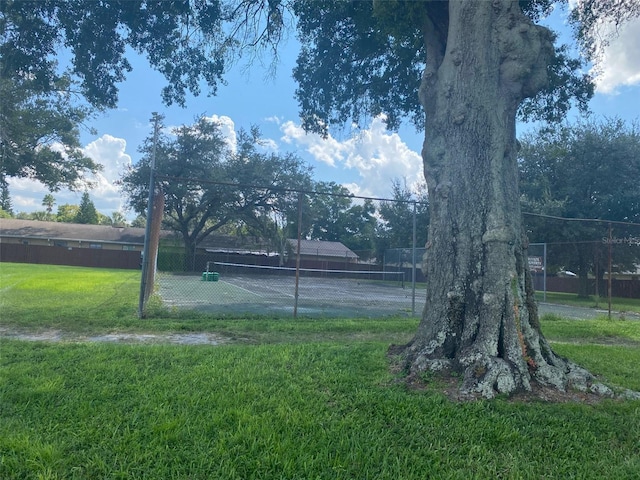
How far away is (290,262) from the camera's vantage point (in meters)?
31.8

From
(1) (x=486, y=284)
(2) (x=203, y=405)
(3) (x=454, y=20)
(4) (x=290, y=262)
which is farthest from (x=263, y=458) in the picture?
(4) (x=290, y=262)

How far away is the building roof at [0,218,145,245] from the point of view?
3838 cm

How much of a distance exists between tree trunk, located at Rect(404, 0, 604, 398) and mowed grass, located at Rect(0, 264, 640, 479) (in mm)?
506

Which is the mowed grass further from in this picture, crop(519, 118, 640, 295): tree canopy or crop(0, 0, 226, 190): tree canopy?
crop(519, 118, 640, 295): tree canopy

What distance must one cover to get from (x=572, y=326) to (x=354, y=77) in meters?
6.64

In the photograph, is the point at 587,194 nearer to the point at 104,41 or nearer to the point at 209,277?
the point at 209,277

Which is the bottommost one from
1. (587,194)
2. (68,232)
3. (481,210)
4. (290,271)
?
(290,271)

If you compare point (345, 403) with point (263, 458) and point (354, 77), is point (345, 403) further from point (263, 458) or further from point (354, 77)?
point (354, 77)

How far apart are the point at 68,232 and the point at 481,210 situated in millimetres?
43553

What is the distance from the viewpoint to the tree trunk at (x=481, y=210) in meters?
3.95

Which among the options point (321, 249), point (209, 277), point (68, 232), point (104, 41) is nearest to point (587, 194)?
point (209, 277)

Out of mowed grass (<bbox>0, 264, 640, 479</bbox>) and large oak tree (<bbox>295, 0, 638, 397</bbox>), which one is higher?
large oak tree (<bbox>295, 0, 638, 397</bbox>)

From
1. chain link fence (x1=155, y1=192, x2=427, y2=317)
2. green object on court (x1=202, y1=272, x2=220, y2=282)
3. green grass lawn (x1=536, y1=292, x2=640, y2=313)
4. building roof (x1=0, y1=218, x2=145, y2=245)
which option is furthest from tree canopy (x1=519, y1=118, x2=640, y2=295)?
building roof (x1=0, y1=218, x2=145, y2=245)

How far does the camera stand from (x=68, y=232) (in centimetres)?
4009
